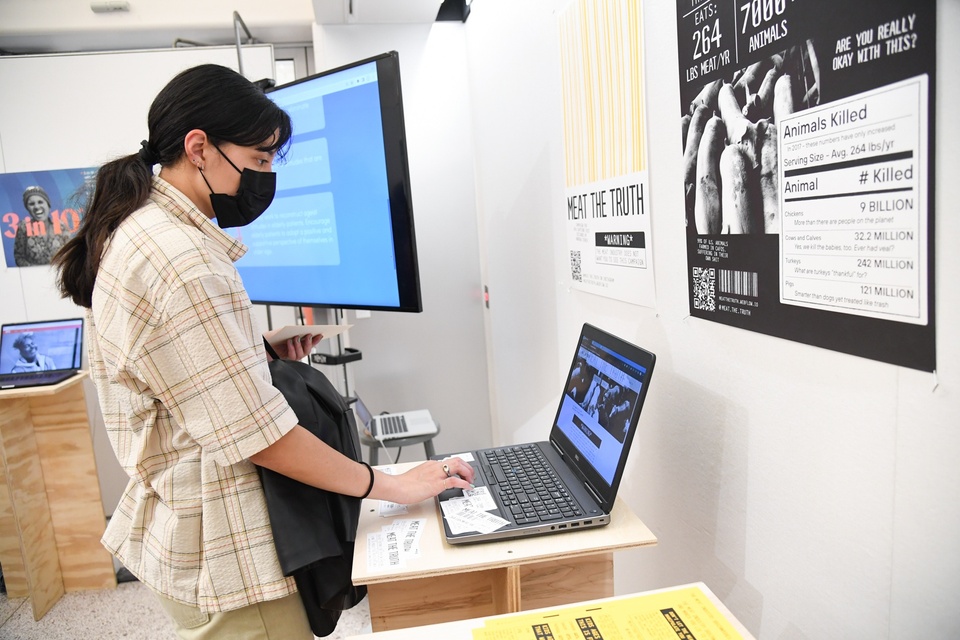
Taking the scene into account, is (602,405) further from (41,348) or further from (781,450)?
(41,348)

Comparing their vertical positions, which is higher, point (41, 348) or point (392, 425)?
point (41, 348)

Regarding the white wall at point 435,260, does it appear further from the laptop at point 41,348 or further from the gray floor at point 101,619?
the laptop at point 41,348

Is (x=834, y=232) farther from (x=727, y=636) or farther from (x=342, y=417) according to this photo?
(x=342, y=417)

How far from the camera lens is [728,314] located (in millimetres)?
1026

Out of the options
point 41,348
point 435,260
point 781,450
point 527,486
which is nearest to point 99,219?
point 527,486

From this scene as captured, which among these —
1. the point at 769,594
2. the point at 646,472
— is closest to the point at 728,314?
the point at 769,594

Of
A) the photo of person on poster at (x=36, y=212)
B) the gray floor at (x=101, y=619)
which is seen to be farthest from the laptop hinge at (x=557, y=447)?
the photo of person on poster at (x=36, y=212)

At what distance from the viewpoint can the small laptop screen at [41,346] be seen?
2.54 m

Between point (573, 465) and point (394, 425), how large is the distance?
129cm

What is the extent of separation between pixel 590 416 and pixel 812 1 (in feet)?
2.47

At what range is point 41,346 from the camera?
8.44 feet

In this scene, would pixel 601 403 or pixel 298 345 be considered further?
pixel 298 345

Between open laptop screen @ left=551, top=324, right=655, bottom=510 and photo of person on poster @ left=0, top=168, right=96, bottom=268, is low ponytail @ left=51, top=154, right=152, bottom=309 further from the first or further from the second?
photo of person on poster @ left=0, top=168, right=96, bottom=268

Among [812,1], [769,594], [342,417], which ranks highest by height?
[812,1]
